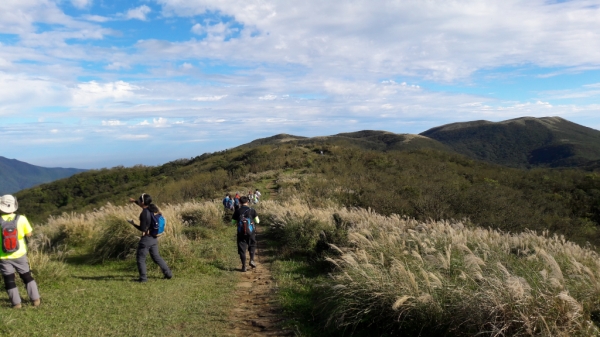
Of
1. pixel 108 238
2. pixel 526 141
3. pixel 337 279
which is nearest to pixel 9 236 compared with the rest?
pixel 108 238

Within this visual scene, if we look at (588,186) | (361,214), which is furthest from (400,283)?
(588,186)

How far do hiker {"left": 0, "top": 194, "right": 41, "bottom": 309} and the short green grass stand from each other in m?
0.20

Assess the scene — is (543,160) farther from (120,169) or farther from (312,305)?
(312,305)

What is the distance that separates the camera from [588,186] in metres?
35.4

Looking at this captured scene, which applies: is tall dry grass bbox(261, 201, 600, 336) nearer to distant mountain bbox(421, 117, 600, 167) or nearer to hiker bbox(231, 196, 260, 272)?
hiker bbox(231, 196, 260, 272)

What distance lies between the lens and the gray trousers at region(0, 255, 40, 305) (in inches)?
221

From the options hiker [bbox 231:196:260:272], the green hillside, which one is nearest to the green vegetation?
hiker [bbox 231:196:260:272]

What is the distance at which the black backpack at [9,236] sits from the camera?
5.69 m

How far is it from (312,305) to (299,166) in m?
33.1

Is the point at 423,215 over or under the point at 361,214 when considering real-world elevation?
under

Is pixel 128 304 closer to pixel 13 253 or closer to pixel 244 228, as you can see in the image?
pixel 13 253

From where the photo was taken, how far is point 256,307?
622 centimetres

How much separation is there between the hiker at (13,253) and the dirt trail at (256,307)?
3020 millimetres

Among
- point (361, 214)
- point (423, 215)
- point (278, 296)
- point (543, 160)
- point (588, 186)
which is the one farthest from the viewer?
point (543, 160)
